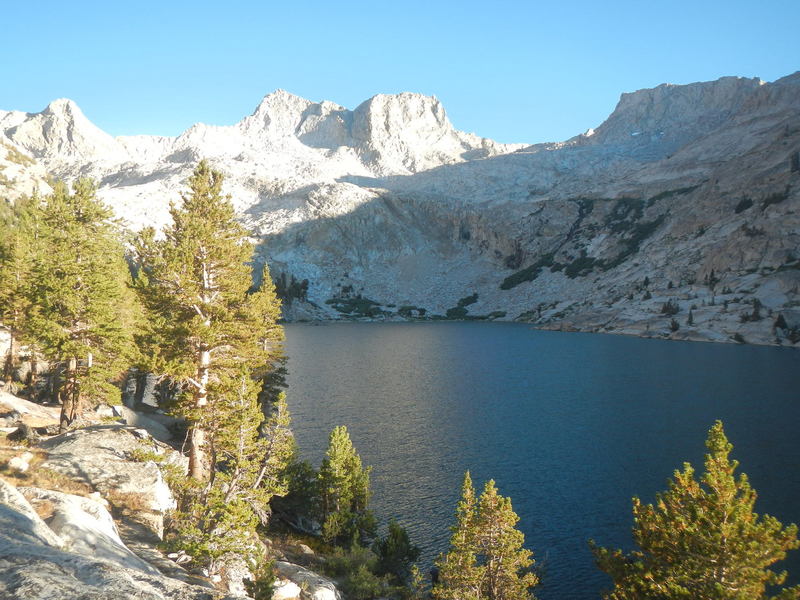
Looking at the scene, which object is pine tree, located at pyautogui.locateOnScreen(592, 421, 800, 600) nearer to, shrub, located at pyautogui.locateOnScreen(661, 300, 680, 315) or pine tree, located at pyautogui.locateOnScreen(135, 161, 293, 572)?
pine tree, located at pyautogui.locateOnScreen(135, 161, 293, 572)

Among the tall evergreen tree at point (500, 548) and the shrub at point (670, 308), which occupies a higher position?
the shrub at point (670, 308)

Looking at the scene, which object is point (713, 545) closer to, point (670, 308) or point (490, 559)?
point (490, 559)

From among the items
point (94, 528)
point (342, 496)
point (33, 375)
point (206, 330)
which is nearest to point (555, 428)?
point (342, 496)

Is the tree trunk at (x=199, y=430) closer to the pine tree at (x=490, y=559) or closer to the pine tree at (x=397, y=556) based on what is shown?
the pine tree at (x=397, y=556)

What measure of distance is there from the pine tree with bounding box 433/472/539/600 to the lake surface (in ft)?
22.8

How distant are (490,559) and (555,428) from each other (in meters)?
38.5

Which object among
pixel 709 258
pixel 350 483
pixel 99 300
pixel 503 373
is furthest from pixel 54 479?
pixel 709 258

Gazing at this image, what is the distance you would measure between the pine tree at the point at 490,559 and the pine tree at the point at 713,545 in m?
5.27

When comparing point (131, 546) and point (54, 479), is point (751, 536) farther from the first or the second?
point (54, 479)

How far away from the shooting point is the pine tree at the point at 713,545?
17.0 meters

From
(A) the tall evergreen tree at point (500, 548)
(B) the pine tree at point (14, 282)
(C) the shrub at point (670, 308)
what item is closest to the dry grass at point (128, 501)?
(A) the tall evergreen tree at point (500, 548)

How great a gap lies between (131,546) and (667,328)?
16426 centimetres

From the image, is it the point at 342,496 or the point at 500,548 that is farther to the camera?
the point at 342,496

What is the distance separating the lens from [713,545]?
17.3 metres
